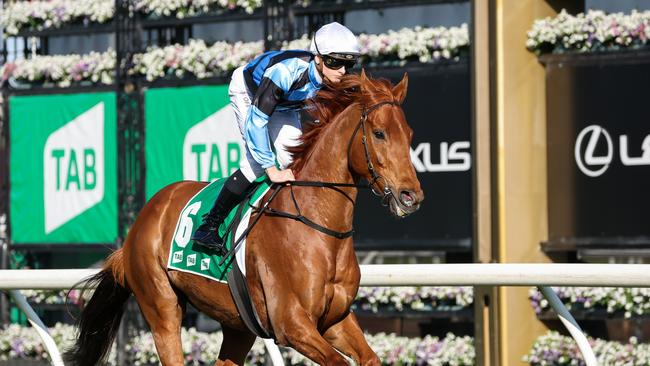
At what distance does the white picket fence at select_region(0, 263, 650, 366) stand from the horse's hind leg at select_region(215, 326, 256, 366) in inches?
3.9

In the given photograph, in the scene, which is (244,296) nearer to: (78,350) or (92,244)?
(78,350)

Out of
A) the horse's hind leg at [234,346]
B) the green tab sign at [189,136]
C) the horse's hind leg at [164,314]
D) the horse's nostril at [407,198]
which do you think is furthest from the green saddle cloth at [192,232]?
the green tab sign at [189,136]

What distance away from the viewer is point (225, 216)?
540cm

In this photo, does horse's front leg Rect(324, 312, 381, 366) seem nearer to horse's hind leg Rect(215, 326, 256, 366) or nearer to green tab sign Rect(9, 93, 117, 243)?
horse's hind leg Rect(215, 326, 256, 366)

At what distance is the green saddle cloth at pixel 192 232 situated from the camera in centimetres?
530

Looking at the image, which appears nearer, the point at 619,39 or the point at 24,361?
the point at 619,39

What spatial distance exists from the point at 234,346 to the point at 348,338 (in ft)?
2.94

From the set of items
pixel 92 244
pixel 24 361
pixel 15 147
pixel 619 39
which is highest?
pixel 619 39

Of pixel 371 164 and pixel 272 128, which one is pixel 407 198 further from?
pixel 272 128

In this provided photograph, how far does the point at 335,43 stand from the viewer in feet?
16.7

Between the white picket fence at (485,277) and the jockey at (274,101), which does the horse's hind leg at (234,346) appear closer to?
the white picket fence at (485,277)

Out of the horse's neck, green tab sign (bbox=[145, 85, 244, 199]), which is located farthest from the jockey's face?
green tab sign (bbox=[145, 85, 244, 199])

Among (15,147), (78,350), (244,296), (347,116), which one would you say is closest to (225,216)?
(244,296)

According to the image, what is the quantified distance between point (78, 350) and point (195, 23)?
2954 mm
